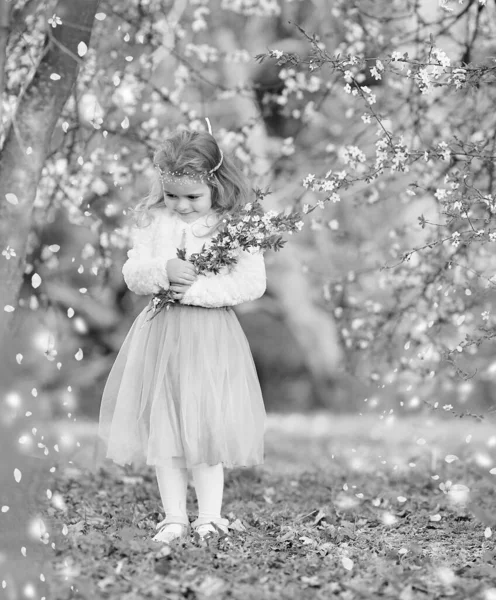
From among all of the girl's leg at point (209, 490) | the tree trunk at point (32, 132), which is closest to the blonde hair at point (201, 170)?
the tree trunk at point (32, 132)

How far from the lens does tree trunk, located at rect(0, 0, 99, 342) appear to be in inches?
166

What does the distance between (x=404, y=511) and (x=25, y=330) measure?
2.55 metres

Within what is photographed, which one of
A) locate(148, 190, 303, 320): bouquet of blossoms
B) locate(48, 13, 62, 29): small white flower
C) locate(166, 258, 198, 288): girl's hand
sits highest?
locate(48, 13, 62, 29): small white flower

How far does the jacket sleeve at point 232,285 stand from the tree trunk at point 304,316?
5.35m

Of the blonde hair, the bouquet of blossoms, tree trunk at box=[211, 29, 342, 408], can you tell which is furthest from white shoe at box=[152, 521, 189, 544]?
tree trunk at box=[211, 29, 342, 408]

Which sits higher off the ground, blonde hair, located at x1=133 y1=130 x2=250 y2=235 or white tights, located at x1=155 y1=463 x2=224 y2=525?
blonde hair, located at x1=133 y1=130 x2=250 y2=235

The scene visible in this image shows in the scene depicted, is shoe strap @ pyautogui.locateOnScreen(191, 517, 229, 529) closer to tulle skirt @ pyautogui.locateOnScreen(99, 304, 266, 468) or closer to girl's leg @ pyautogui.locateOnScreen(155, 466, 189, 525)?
girl's leg @ pyautogui.locateOnScreen(155, 466, 189, 525)

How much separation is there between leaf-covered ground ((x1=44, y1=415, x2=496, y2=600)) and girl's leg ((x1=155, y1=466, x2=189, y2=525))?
0.13 metres

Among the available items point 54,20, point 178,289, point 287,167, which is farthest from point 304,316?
point 178,289

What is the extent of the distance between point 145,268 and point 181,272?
0.44 ft

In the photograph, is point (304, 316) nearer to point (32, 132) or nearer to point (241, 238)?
point (32, 132)

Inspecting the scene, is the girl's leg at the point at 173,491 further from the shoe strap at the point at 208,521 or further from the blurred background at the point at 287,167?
the blurred background at the point at 287,167

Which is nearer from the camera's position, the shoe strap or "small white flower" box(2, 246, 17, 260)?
the shoe strap

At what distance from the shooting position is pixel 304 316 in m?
9.96
